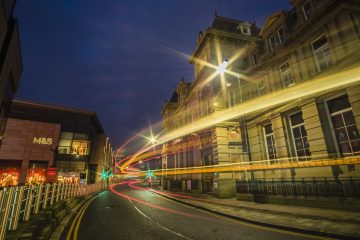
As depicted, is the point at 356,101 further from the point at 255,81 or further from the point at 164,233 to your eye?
the point at 164,233

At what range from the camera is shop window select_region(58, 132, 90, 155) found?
38.4m

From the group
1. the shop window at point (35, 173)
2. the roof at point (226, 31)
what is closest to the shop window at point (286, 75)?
the roof at point (226, 31)

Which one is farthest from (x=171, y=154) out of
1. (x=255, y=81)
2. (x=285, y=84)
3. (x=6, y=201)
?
(x=6, y=201)

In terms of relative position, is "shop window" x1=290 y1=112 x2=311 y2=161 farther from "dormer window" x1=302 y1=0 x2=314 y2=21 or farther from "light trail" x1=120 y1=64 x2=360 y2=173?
"dormer window" x1=302 y1=0 x2=314 y2=21

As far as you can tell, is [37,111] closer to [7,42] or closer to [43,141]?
[43,141]

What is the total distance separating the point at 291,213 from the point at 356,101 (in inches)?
289

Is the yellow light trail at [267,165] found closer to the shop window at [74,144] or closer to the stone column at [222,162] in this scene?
the stone column at [222,162]

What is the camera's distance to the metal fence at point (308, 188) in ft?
30.4

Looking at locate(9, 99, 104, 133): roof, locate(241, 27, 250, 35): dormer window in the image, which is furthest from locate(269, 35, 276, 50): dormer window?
locate(9, 99, 104, 133): roof

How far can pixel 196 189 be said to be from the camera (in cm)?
2373

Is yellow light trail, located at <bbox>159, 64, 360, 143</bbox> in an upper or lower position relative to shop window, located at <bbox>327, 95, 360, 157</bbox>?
upper

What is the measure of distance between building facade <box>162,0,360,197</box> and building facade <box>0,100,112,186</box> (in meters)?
25.5

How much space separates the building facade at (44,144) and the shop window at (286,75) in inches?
1376

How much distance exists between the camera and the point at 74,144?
39.4 m
